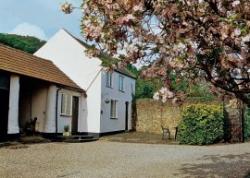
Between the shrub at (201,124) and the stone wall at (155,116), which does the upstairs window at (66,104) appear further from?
the stone wall at (155,116)

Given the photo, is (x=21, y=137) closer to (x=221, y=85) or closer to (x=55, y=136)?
(x=55, y=136)

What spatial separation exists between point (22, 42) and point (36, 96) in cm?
2552

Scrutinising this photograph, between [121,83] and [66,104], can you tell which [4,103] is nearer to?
[66,104]

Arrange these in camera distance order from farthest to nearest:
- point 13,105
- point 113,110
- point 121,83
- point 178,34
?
point 121,83 < point 113,110 < point 13,105 < point 178,34

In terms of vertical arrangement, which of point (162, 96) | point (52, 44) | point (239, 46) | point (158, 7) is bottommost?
point (162, 96)

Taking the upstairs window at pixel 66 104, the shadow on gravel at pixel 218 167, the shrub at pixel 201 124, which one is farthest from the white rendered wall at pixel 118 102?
the shadow on gravel at pixel 218 167

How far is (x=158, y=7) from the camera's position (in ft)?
24.1

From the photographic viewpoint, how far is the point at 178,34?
750 cm

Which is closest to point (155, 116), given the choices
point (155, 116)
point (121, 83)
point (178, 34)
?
point (155, 116)

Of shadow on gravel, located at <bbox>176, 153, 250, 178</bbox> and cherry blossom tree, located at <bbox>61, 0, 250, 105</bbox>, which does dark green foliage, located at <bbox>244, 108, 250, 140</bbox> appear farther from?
cherry blossom tree, located at <bbox>61, 0, 250, 105</bbox>

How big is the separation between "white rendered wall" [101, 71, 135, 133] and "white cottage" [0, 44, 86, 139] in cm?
185

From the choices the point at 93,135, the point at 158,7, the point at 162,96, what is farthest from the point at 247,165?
the point at 93,135

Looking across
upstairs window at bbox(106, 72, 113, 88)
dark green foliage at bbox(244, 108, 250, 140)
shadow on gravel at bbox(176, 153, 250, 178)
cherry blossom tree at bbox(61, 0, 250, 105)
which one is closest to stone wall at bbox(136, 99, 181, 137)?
upstairs window at bbox(106, 72, 113, 88)

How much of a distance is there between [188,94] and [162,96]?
3.90 feet
